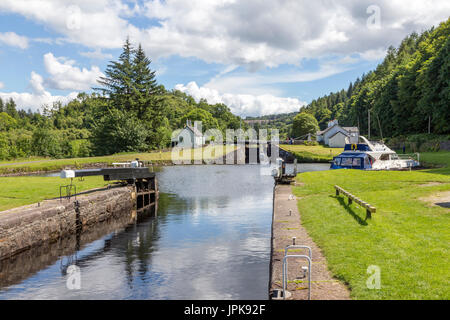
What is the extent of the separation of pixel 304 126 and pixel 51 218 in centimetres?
14350

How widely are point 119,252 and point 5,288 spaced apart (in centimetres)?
566

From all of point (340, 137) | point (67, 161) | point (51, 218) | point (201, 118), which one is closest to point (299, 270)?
point (51, 218)

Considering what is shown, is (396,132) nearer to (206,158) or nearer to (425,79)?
(425,79)

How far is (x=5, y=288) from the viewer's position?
14.2 meters

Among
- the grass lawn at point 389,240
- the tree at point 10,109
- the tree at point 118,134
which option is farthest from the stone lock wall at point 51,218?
Answer: the tree at point 10,109

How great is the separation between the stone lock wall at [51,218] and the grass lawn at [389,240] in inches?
558

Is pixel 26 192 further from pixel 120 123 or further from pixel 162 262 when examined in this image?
pixel 120 123

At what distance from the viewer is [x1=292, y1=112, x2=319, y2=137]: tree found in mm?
154125

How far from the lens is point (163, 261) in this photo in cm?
1717

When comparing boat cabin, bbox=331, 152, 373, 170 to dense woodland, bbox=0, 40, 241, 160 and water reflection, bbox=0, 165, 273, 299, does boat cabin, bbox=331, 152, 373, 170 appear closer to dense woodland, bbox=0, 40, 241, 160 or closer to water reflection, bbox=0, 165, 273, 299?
water reflection, bbox=0, 165, 273, 299

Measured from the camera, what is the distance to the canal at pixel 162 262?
13.8 metres

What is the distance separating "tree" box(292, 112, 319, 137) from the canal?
130962mm

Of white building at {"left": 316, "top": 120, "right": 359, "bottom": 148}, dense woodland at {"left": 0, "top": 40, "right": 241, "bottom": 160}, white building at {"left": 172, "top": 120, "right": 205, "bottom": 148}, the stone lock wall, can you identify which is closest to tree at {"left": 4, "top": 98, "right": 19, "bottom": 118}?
dense woodland at {"left": 0, "top": 40, "right": 241, "bottom": 160}
